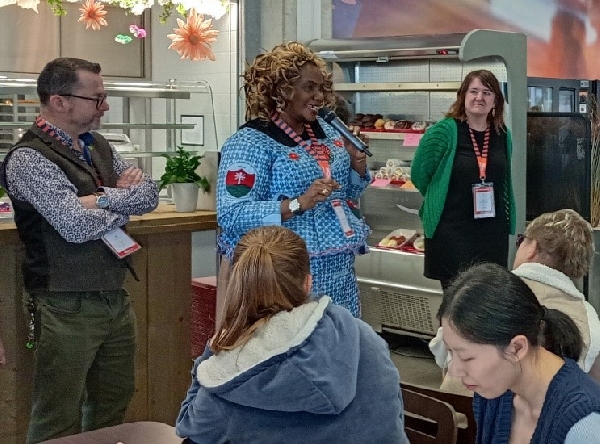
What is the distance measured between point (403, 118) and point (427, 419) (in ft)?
14.2

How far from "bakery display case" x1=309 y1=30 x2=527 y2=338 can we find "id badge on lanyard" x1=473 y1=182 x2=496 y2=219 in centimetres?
73

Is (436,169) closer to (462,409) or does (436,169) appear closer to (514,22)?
(462,409)

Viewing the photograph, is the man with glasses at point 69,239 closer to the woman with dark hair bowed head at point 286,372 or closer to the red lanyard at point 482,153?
the woman with dark hair bowed head at point 286,372

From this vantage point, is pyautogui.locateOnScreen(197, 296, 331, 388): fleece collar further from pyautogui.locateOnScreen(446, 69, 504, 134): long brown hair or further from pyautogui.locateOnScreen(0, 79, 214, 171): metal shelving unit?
pyautogui.locateOnScreen(446, 69, 504, 134): long brown hair

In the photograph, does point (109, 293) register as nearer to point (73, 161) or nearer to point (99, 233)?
point (99, 233)

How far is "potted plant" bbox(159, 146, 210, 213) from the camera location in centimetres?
401

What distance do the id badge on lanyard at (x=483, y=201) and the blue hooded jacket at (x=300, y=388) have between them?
292 centimetres

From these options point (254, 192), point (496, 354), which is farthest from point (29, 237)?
point (496, 354)

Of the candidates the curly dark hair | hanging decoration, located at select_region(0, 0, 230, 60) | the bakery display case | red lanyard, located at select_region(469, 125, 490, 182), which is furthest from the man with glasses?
the bakery display case

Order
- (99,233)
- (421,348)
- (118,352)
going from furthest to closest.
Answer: (421,348)
(118,352)
(99,233)

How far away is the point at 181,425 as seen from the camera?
6.82 feet

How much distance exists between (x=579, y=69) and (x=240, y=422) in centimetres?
658

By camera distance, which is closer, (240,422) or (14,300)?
(240,422)

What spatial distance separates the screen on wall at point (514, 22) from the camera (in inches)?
276
